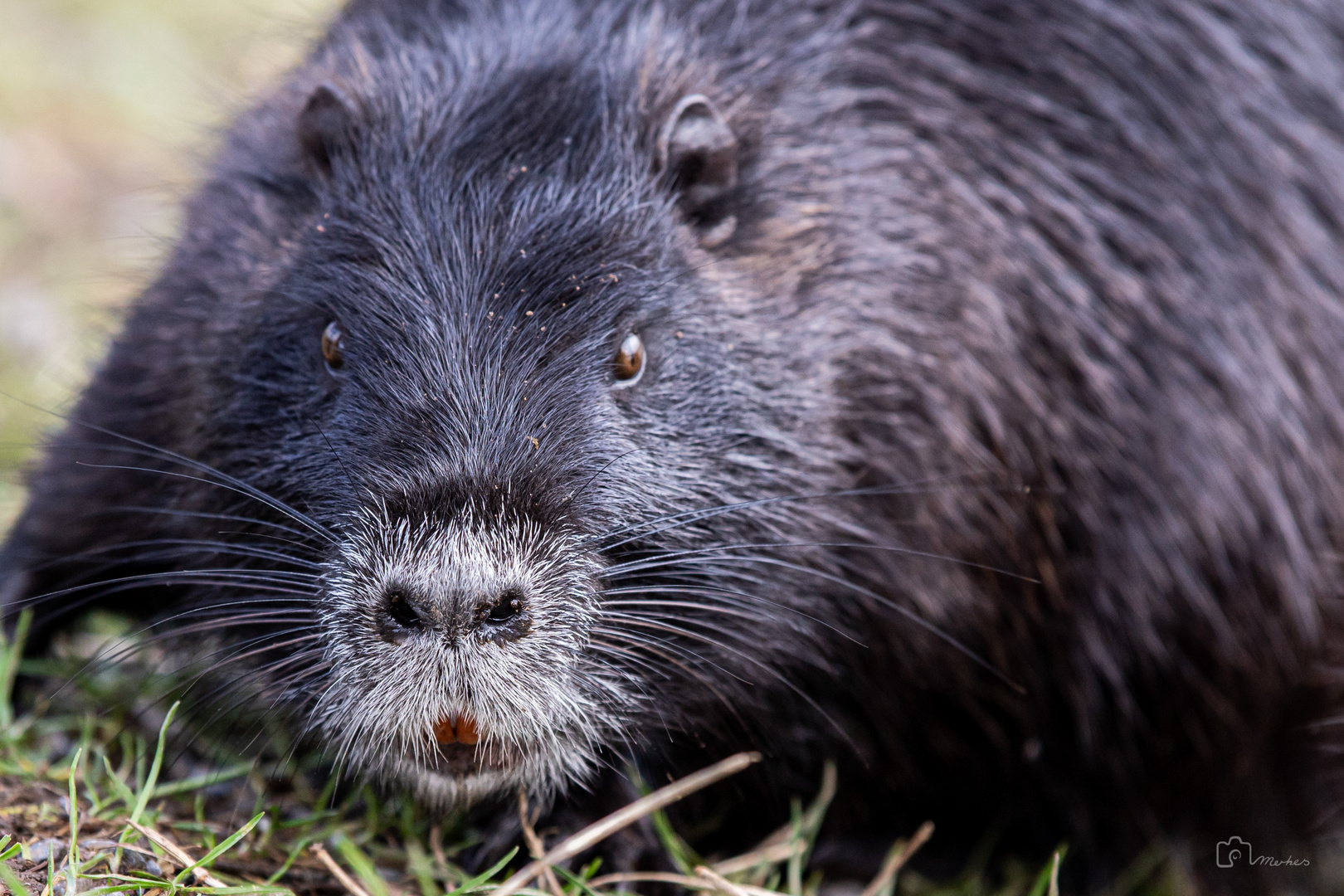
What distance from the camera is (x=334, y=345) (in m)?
3.21

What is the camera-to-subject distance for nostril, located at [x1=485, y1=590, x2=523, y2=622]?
281cm

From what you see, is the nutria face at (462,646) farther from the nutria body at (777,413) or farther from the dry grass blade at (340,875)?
the dry grass blade at (340,875)

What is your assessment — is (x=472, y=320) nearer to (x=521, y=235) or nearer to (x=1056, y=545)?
(x=521, y=235)

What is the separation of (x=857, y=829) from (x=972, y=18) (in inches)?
92.5

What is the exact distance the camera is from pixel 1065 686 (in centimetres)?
411

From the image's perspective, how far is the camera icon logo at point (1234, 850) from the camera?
171 inches

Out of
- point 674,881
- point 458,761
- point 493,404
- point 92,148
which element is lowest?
point 674,881

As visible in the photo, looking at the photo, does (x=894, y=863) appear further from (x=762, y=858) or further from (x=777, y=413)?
(x=777, y=413)

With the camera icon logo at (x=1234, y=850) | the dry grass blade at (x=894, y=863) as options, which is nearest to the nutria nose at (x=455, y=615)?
the dry grass blade at (x=894, y=863)

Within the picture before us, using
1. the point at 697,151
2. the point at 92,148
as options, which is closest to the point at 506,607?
the point at 697,151

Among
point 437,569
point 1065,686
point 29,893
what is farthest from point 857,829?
point 29,893

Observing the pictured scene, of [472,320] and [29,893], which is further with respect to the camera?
[472,320]

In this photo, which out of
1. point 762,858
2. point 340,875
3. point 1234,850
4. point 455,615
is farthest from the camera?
point 1234,850

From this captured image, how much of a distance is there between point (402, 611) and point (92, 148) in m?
6.68
